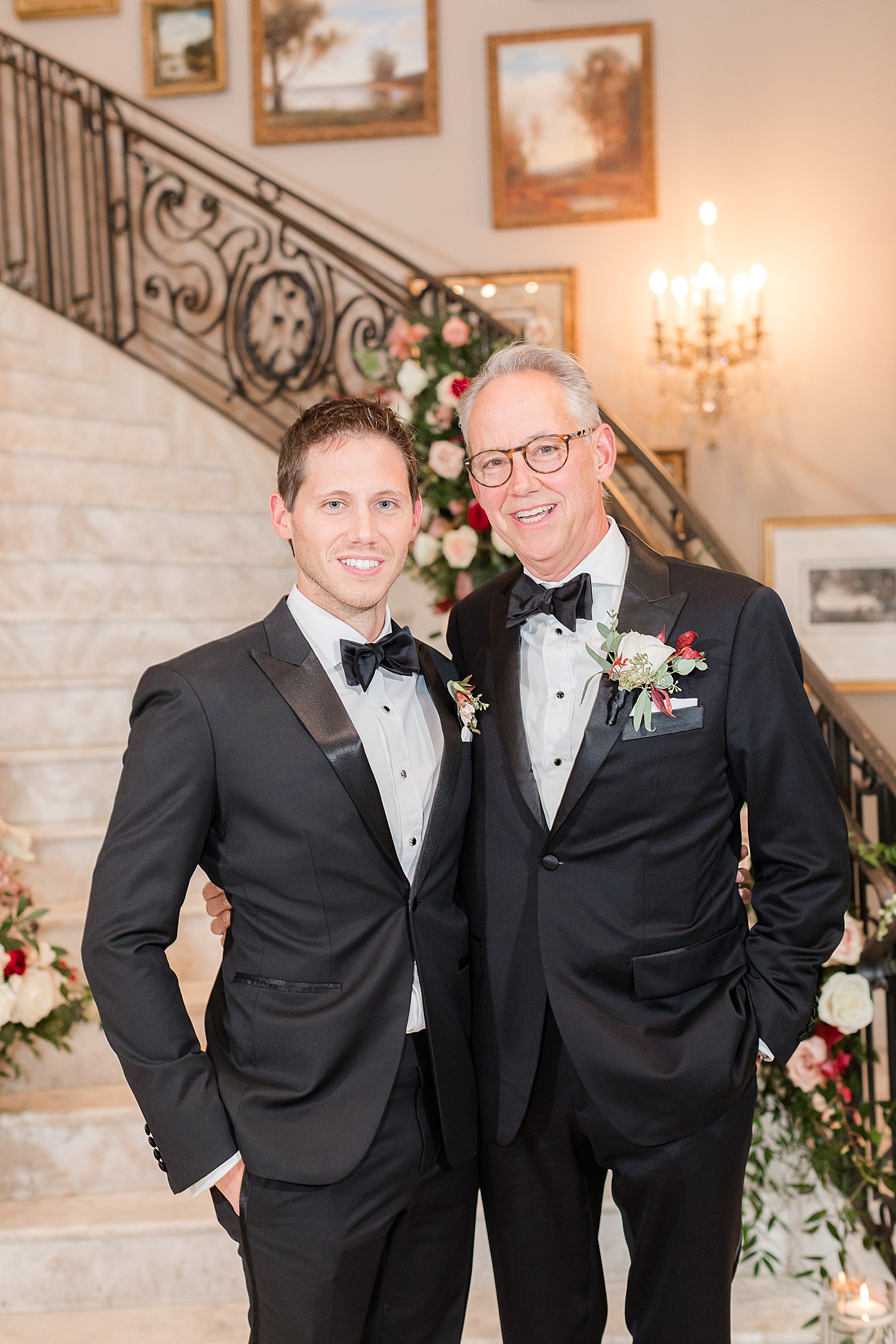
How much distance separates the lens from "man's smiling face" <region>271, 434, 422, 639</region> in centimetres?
178

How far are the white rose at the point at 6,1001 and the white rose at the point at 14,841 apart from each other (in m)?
0.38

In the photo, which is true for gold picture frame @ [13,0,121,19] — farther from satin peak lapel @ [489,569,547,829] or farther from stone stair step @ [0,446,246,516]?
satin peak lapel @ [489,569,547,829]

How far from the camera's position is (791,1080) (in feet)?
8.98

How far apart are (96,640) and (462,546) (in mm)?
1504

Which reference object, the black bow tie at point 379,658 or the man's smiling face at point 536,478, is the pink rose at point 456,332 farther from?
the black bow tie at point 379,658

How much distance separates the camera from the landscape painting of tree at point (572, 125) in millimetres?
6078

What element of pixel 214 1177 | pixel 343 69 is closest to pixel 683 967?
pixel 214 1177

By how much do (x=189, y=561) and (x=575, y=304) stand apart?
9.29 ft

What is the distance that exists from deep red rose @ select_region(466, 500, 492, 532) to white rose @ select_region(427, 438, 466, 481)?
128 mm

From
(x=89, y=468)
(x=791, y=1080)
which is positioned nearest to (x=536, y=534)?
(x=791, y=1080)

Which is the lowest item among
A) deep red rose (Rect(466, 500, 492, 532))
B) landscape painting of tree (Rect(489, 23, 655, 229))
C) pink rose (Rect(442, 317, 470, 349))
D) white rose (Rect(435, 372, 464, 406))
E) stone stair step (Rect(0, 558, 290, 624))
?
stone stair step (Rect(0, 558, 290, 624))

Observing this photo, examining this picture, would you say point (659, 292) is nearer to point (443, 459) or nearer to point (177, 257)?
point (443, 459)

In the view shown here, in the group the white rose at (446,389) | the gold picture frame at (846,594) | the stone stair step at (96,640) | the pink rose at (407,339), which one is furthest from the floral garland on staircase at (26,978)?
the gold picture frame at (846,594)

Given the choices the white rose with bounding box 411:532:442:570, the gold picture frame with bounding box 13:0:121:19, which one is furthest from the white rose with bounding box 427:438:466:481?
the gold picture frame with bounding box 13:0:121:19
